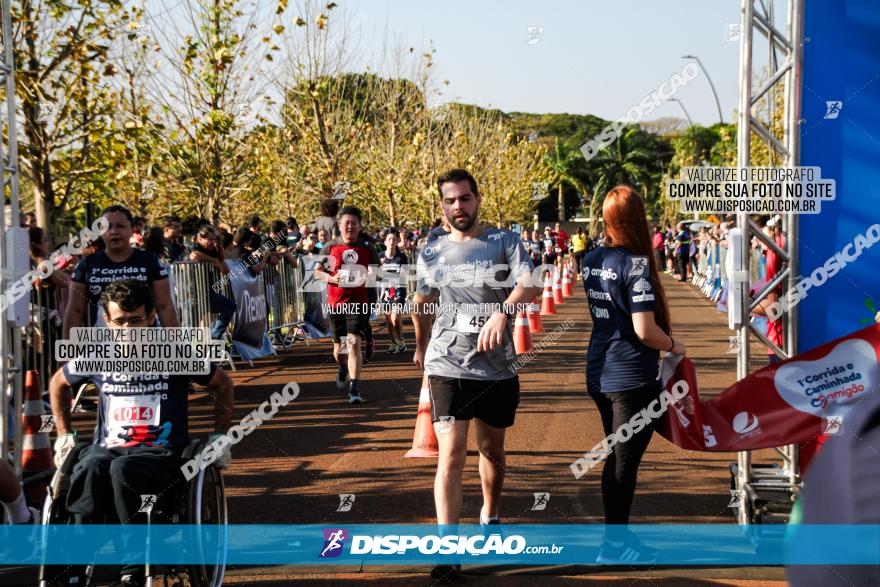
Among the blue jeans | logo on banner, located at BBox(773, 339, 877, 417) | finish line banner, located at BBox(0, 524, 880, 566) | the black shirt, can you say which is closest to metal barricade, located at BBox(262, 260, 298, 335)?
the blue jeans

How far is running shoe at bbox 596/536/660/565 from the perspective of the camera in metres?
5.36

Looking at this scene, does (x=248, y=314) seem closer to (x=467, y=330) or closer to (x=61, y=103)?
(x=61, y=103)

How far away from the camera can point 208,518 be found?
4797 mm

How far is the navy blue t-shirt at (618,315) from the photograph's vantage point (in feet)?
17.0

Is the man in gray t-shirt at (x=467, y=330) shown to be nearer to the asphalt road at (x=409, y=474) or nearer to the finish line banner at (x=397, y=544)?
the finish line banner at (x=397, y=544)

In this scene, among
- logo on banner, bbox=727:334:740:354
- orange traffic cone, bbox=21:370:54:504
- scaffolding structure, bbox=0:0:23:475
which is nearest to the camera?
logo on banner, bbox=727:334:740:354

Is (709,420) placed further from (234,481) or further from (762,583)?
(234,481)

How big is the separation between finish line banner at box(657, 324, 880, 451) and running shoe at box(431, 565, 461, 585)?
1.40 meters

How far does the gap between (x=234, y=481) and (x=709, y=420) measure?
3.67 m

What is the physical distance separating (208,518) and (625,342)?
2.34 m

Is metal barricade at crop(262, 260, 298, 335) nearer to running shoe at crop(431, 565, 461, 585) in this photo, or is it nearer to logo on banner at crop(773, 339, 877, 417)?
running shoe at crop(431, 565, 461, 585)

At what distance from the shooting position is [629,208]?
5281mm

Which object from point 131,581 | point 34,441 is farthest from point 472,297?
point 34,441

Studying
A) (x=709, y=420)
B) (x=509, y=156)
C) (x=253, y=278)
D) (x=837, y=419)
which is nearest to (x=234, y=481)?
(x=709, y=420)
